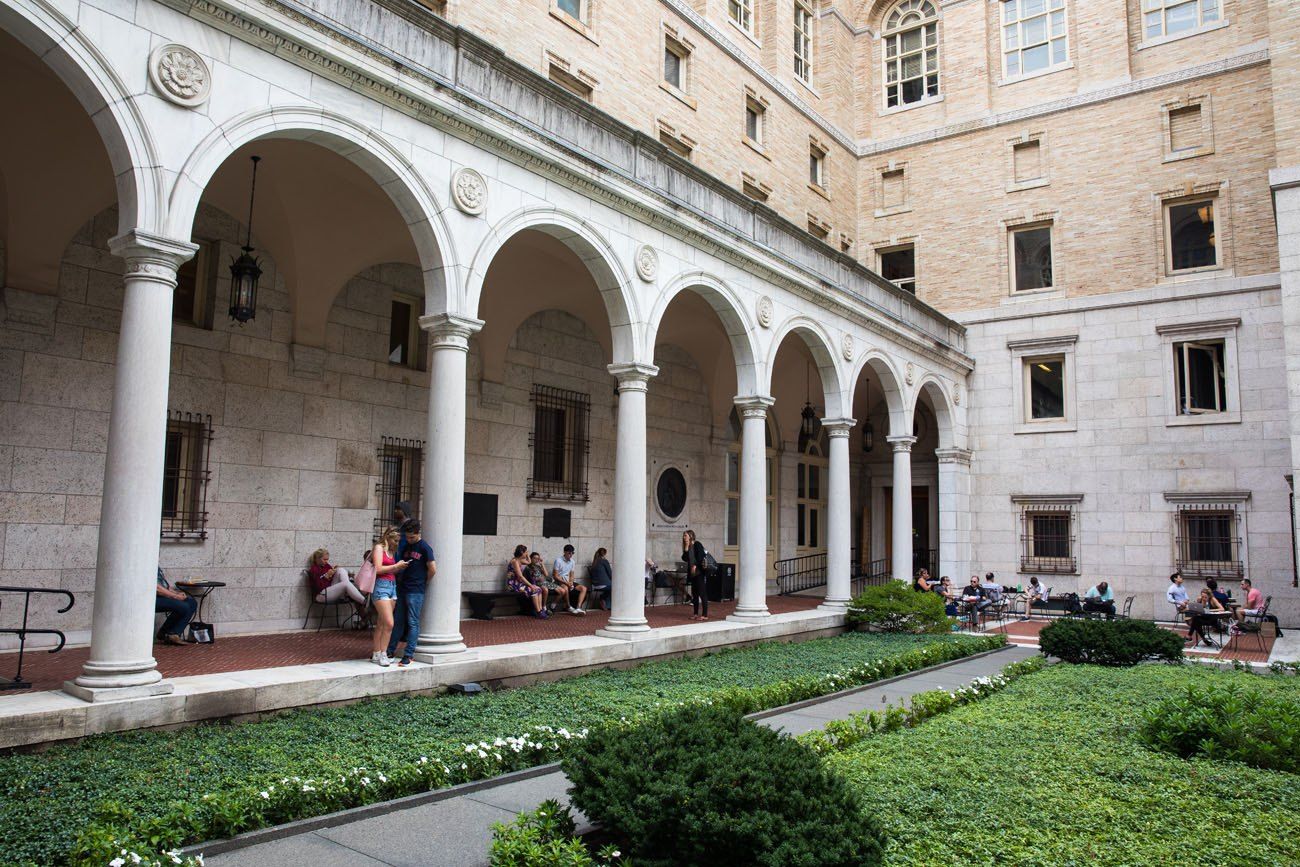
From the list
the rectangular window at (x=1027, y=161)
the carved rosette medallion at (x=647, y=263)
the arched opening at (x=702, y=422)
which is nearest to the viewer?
the carved rosette medallion at (x=647, y=263)

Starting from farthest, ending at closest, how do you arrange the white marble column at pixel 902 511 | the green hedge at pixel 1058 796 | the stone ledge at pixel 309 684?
the white marble column at pixel 902 511 → the stone ledge at pixel 309 684 → the green hedge at pixel 1058 796

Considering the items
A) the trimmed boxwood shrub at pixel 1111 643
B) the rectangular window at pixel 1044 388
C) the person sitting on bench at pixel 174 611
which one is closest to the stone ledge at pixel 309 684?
the person sitting on bench at pixel 174 611

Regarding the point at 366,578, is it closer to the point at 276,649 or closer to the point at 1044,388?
the point at 276,649

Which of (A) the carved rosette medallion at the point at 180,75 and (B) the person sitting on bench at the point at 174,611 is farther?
(B) the person sitting on bench at the point at 174,611

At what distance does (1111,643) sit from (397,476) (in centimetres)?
1186

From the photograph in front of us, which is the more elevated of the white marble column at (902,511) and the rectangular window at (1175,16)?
the rectangular window at (1175,16)

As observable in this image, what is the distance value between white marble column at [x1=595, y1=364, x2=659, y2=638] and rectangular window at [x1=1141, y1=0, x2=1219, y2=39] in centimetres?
2128

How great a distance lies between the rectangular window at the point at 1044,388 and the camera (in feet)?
83.4

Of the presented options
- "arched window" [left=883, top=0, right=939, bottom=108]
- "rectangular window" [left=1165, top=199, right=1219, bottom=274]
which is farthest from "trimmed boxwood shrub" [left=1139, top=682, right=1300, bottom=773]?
"arched window" [left=883, top=0, right=939, bottom=108]

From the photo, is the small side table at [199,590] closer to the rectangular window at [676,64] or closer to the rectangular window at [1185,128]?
the rectangular window at [676,64]

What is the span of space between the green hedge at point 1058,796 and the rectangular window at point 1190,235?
18.0 m

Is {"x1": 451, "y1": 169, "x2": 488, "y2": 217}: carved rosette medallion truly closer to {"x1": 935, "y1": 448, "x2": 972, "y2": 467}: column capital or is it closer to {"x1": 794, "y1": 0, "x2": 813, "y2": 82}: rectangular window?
{"x1": 935, "y1": 448, "x2": 972, "y2": 467}: column capital

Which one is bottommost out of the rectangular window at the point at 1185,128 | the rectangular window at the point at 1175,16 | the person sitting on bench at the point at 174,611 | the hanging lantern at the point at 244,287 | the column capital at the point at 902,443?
the person sitting on bench at the point at 174,611

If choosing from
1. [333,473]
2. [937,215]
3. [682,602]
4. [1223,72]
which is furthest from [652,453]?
[1223,72]
